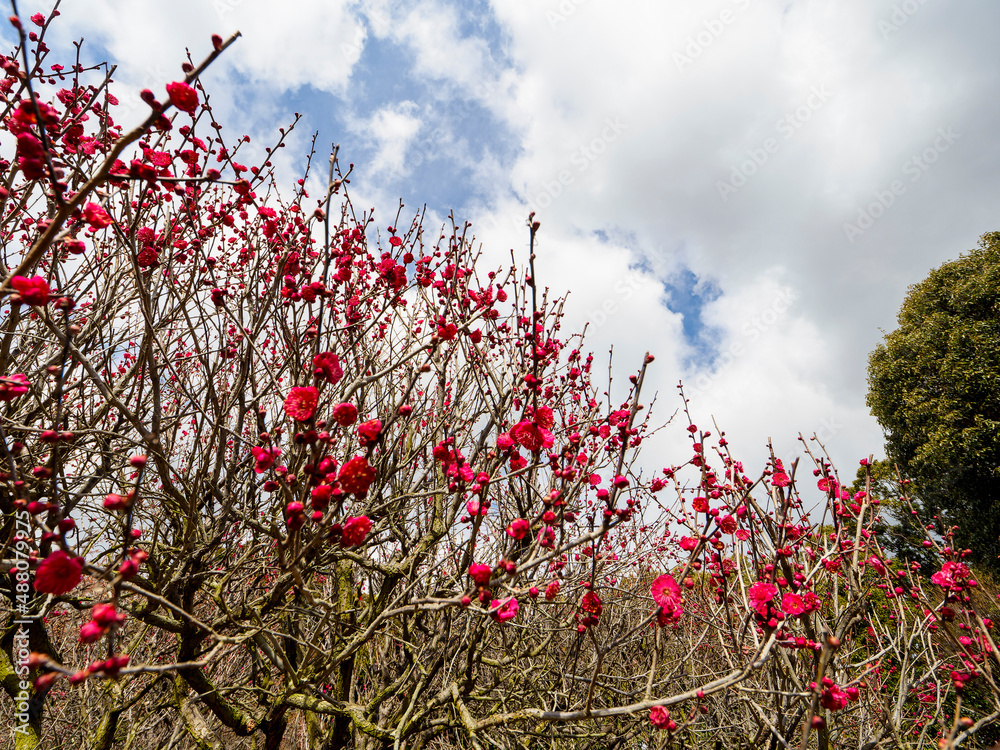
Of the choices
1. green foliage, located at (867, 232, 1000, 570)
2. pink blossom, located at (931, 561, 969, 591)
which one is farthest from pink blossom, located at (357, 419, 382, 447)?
green foliage, located at (867, 232, 1000, 570)

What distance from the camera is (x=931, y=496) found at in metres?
9.81

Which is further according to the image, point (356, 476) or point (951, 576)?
point (951, 576)

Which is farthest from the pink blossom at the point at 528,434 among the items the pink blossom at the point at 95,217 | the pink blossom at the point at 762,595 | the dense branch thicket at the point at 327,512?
the pink blossom at the point at 95,217

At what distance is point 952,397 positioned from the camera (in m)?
9.78

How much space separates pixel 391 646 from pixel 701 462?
427 centimetres

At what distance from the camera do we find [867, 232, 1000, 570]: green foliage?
9.26m

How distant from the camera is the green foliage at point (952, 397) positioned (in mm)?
9258

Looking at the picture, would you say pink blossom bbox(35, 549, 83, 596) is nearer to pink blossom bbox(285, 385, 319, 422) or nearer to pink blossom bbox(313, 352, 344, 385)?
pink blossom bbox(285, 385, 319, 422)

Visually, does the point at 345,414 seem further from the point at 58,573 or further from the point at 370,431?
the point at 58,573

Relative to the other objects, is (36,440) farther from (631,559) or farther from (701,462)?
(631,559)

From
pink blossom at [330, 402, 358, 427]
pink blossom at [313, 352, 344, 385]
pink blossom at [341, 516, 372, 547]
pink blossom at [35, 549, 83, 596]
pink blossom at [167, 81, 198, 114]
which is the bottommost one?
pink blossom at [35, 549, 83, 596]

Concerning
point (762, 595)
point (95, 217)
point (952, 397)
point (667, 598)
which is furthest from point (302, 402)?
point (952, 397)

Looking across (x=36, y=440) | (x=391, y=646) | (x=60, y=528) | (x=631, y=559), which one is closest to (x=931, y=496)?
(x=631, y=559)

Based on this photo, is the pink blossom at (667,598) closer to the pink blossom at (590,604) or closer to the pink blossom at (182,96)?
the pink blossom at (590,604)
